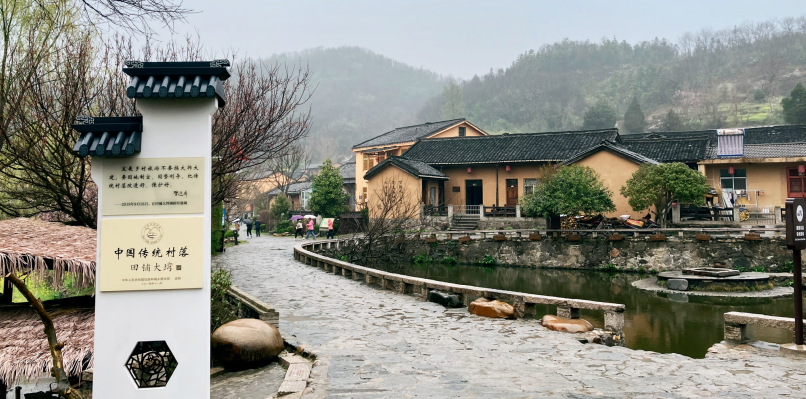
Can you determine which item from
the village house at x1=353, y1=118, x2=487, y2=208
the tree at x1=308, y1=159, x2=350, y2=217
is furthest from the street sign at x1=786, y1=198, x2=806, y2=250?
the village house at x1=353, y1=118, x2=487, y2=208

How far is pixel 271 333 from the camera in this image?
22.1 ft

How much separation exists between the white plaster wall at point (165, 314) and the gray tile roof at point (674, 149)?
84.3ft

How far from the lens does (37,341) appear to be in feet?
19.8

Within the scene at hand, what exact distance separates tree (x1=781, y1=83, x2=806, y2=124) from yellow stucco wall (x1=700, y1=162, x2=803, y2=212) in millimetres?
19992

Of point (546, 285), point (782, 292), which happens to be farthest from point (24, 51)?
point (782, 292)

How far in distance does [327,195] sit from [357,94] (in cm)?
8018

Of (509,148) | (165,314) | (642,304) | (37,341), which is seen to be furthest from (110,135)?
(509,148)

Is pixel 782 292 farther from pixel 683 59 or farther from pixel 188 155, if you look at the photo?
pixel 683 59

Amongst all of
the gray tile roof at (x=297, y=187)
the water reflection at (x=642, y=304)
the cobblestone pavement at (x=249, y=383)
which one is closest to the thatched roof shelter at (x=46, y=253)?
the cobblestone pavement at (x=249, y=383)

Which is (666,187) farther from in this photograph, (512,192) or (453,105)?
(453,105)

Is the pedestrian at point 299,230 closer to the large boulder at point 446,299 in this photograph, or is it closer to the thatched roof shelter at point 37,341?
the large boulder at point 446,299

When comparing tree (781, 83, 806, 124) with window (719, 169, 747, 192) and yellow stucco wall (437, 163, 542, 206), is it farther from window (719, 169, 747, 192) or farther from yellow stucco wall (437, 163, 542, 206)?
yellow stucco wall (437, 163, 542, 206)

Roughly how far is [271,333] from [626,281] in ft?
50.6

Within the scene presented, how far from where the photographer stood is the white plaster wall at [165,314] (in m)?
4.16
